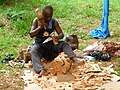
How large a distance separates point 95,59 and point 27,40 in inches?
75.3

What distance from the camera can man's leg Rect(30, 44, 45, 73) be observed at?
5.49 meters

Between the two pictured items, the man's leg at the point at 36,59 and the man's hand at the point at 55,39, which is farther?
the man's hand at the point at 55,39

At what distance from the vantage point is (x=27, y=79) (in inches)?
209

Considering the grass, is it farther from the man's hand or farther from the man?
the man's hand

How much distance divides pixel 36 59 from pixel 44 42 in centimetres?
40

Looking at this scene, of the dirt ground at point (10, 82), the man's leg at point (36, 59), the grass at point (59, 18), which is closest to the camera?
the dirt ground at point (10, 82)

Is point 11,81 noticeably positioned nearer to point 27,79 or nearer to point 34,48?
point 27,79

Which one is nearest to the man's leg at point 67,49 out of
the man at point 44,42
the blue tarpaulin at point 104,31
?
the man at point 44,42

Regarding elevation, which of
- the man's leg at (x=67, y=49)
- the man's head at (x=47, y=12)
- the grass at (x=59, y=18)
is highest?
the man's head at (x=47, y=12)

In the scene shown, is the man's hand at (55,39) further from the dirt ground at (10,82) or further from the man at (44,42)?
the dirt ground at (10,82)

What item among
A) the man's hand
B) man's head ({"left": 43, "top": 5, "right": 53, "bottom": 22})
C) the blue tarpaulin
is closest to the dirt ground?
the man's hand

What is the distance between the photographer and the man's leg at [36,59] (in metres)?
5.49

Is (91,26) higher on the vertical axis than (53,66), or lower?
lower

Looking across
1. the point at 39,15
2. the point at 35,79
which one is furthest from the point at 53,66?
the point at 39,15
